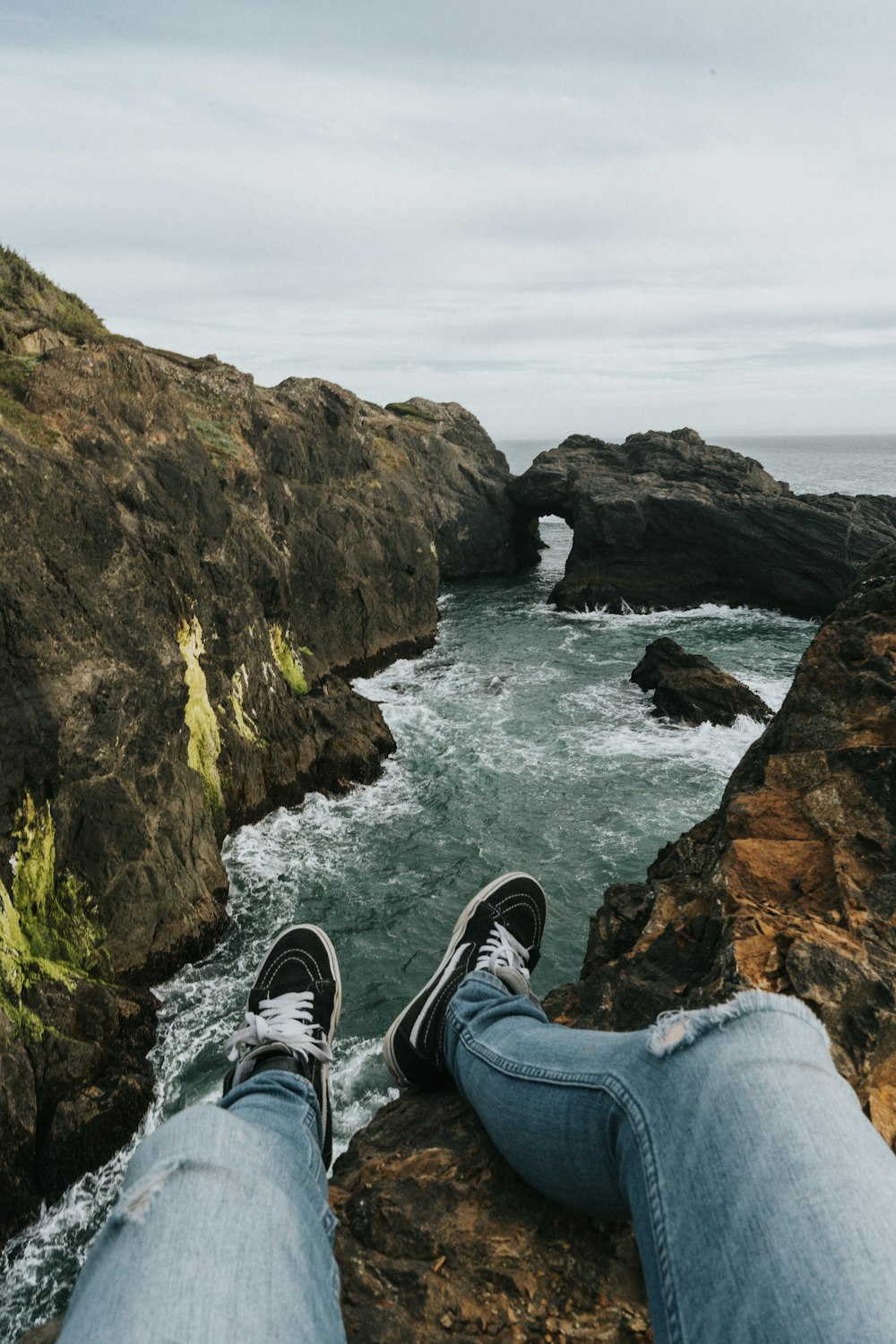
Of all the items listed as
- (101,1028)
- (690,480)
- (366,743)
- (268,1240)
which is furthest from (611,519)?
(268,1240)

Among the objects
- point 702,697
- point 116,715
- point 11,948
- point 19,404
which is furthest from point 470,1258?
point 702,697

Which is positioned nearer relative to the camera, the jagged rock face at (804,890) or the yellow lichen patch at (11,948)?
the jagged rock face at (804,890)

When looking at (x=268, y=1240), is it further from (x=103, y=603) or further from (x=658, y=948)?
Result: (x=103, y=603)

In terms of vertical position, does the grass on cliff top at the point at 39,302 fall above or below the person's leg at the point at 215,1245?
above

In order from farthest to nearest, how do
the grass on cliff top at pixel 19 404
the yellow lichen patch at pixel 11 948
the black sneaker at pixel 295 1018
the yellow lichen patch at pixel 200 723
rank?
the yellow lichen patch at pixel 200 723 → the grass on cliff top at pixel 19 404 → the yellow lichen patch at pixel 11 948 → the black sneaker at pixel 295 1018

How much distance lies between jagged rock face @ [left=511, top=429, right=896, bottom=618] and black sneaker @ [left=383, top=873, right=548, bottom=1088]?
36292 millimetres

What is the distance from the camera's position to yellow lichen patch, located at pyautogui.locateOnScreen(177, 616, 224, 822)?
1458cm

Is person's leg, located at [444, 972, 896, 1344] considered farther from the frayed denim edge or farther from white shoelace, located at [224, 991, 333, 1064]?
white shoelace, located at [224, 991, 333, 1064]

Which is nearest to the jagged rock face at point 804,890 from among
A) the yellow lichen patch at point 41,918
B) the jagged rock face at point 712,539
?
the yellow lichen patch at point 41,918

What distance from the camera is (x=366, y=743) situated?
63.0ft

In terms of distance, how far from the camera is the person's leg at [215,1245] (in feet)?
5.25

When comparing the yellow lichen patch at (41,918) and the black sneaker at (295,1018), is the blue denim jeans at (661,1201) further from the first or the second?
the yellow lichen patch at (41,918)

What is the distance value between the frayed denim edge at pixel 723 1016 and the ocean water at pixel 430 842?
26.1ft

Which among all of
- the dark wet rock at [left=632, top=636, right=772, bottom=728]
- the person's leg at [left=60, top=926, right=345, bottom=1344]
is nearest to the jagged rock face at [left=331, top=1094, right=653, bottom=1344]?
the person's leg at [left=60, top=926, right=345, bottom=1344]
